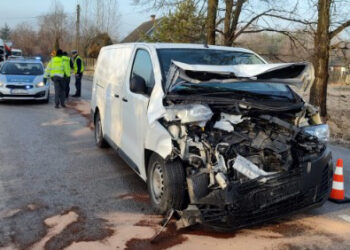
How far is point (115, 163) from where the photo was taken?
6.61 m

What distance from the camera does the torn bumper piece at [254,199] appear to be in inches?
141

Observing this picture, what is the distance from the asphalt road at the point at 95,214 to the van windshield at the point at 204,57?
1.78 meters

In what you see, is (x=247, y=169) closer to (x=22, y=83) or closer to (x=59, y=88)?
(x=59, y=88)

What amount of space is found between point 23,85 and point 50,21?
2121 inches

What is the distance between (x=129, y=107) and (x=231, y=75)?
5.17ft

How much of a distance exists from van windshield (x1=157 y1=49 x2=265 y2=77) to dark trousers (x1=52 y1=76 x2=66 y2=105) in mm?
8377

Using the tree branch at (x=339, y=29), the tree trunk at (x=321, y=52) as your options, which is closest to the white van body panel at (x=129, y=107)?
the tree trunk at (x=321, y=52)

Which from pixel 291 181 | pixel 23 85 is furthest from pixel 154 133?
pixel 23 85

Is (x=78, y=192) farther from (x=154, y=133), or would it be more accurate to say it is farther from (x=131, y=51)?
(x=131, y=51)

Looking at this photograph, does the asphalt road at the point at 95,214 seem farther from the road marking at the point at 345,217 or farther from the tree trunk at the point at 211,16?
the tree trunk at the point at 211,16

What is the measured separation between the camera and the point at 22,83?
43.7ft

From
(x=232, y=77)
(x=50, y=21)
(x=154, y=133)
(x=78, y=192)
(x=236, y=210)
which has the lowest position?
(x=78, y=192)

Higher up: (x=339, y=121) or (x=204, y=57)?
(x=204, y=57)

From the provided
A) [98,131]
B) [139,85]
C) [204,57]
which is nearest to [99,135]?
[98,131]
